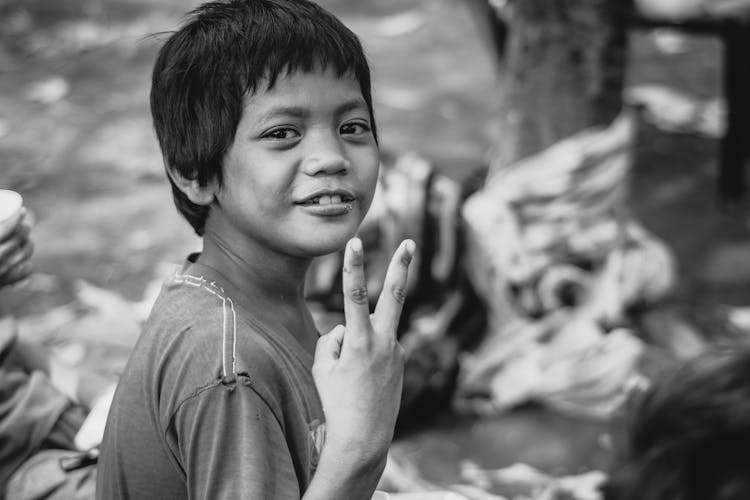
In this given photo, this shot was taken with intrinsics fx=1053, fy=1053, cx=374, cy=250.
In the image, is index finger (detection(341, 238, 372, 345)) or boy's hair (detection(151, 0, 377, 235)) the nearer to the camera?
index finger (detection(341, 238, 372, 345))

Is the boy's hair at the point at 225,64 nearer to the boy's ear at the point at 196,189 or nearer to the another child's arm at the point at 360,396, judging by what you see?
the boy's ear at the point at 196,189

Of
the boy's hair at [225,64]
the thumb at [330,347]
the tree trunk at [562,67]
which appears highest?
the boy's hair at [225,64]

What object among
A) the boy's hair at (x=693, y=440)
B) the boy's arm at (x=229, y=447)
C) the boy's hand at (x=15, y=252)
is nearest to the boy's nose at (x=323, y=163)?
the boy's arm at (x=229, y=447)

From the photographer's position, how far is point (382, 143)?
195 inches

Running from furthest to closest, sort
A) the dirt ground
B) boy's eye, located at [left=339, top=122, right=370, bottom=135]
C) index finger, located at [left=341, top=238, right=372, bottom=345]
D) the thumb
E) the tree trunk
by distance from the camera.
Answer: the tree trunk
the dirt ground
boy's eye, located at [left=339, top=122, right=370, bottom=135]
the thumb
index finger, located at [left=341, top=238, right=372, bottom=345]

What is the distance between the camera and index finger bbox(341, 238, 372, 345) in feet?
3.98

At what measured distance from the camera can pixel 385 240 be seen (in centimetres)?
321

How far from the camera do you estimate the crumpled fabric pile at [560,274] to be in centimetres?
328

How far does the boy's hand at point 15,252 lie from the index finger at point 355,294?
93 cm

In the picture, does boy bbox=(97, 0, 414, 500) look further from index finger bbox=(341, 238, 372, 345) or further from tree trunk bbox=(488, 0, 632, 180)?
tree trunk bbox=(488, 0, 632, 180)

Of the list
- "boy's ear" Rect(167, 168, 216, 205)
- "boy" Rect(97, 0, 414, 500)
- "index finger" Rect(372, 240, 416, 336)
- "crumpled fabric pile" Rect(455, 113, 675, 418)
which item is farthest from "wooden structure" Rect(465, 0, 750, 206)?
"index finger" Rect(372, 240, 416, 336)

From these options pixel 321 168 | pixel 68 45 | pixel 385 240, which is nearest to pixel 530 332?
pixel 385 240

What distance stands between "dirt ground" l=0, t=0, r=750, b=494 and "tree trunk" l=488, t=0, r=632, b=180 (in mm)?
268

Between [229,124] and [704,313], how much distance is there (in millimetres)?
2628
